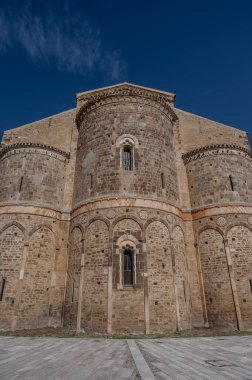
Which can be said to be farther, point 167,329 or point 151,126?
point 151,126

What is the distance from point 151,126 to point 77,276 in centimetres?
941

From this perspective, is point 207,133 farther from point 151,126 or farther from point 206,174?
point 151,126

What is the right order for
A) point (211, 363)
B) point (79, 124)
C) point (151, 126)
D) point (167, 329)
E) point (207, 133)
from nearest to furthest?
point (211, 363) < point (167, 329) < point (151, 126) < point (79, 124) < point (207, 133)

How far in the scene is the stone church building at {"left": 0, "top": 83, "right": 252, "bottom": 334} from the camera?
1184 cm

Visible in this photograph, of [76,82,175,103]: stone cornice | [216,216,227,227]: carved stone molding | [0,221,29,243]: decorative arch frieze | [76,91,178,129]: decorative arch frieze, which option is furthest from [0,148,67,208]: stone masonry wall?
[216,216,227,227]: carved stone molding

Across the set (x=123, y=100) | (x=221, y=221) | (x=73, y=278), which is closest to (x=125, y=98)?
(x=123, y=100)

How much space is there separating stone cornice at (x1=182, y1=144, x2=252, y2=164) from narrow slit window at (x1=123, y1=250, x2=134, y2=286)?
835 cm

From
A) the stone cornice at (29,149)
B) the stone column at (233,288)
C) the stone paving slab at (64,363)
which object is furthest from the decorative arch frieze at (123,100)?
the stone paving slab at (64,363)

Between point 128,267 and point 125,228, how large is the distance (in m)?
1.83

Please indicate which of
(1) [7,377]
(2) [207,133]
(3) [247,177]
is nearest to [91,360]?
(1) [7,377]

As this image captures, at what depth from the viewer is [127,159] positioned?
14.6m

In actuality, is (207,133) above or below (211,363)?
above

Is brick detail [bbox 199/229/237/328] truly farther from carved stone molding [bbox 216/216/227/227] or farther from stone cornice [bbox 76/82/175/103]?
stone cornice [bbox 76/82/175/103]

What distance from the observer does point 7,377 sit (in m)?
4.50
